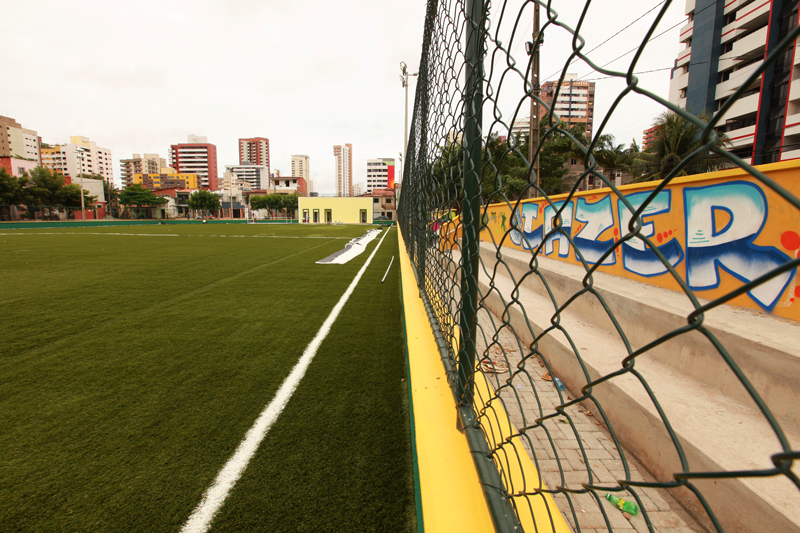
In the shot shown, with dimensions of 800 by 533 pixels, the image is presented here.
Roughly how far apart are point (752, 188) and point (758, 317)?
997 millimetres

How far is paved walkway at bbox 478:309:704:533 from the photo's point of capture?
1860 millimetres

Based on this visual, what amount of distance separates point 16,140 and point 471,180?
130168 millimetres

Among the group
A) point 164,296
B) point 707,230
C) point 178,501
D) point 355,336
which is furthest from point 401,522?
point 164,296

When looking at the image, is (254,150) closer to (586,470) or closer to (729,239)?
(729,239)

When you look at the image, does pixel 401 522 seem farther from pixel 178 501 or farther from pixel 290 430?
pixel 178 501

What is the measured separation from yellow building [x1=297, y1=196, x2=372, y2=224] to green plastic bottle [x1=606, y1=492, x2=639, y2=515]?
178ft

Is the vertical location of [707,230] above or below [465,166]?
below

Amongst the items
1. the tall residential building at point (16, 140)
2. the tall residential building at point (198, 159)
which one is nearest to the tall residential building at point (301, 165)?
the tall residential building at point (198, 159)

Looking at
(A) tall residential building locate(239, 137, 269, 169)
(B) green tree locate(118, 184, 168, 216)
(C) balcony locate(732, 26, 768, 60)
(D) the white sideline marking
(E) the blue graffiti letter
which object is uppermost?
(A) tall residential building locate(239, 137, 269, 169)

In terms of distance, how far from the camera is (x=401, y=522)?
191 centimetres

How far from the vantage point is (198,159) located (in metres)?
127

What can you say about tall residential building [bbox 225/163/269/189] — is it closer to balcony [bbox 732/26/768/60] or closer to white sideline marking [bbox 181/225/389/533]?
balcony [bbox 732/26/768/60]

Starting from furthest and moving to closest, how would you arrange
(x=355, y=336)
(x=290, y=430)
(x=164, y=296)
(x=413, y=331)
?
(x=164, y=296), (x=355, y=336), (x=413, y=331), (x=290, y=430)

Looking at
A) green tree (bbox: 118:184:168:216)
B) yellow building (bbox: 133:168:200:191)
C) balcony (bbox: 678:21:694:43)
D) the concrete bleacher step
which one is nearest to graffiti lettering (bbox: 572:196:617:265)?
the concrete bleacher step
